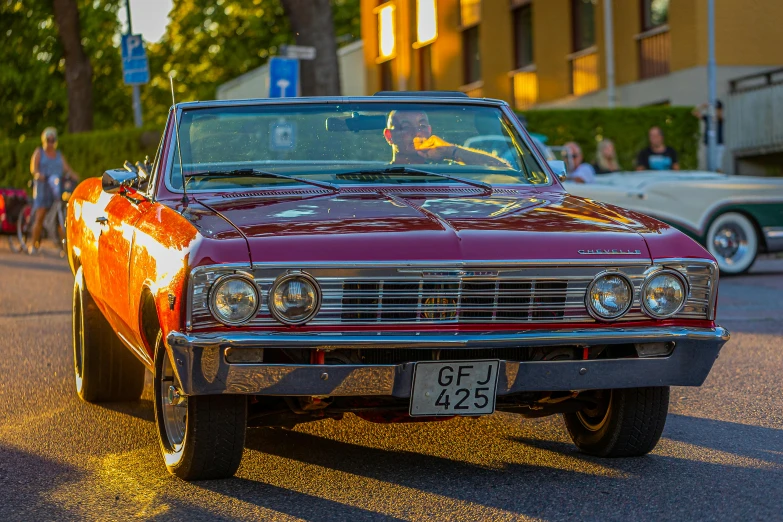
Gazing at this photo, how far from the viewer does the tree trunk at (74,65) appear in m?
33.7

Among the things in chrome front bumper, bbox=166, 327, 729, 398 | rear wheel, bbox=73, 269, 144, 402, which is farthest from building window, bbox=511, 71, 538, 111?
chrome front bumper, bbox=166, 327, 729, 398

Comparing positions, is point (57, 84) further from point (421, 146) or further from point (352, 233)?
point (352, 233)

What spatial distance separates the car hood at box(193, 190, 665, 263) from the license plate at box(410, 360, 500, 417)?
1.25 ft

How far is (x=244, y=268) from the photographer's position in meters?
4.89

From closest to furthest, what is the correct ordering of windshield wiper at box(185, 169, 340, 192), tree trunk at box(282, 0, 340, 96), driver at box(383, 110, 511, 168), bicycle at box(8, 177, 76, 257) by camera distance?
windshield wiper at box(185, 169, 340, 192)
driver at box(383, 110, 511, 168)
bicycle at box(8, 177, 76, 257)
tree trunk at box(282, 0, 340, 96)

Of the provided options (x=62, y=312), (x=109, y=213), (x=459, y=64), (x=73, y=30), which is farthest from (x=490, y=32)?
(x=109, y=213)

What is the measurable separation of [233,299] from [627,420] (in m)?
1.72

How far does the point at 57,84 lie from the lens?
156 feet

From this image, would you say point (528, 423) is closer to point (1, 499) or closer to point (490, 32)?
point (1, 499)

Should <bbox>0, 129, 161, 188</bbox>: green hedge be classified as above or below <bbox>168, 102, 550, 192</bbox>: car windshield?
above

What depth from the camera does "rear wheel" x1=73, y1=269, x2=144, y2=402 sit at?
23.9 ft

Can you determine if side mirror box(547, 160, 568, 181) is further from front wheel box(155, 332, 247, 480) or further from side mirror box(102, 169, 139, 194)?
front wheel box(155, 332, 247, 480)

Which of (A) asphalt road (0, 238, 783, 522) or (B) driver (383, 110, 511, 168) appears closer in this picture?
(A) asphalt road (0, 238, 783, 522)

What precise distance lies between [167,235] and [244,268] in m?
0.57
